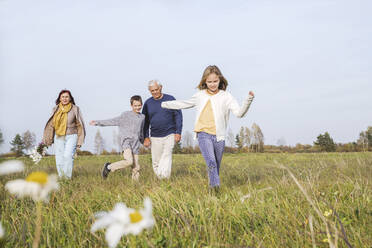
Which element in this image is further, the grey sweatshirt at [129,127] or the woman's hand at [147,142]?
the woman's hand at [147,142]

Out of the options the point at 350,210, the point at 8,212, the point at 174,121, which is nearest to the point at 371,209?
the point at 350,210

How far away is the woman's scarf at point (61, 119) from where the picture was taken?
23.0ft

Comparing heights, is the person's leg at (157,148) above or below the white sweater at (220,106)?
below

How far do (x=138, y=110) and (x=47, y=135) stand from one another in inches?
88.4

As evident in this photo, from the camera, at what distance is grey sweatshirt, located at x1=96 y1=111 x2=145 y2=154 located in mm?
7113

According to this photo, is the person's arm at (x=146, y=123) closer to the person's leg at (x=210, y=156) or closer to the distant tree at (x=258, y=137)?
the person's leg at (x=210, y=156)

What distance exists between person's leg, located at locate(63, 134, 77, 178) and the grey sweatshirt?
74 centimetres

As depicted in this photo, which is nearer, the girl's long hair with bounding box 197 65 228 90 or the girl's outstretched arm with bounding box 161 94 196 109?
the girl's long hair with bounding box 197 65 228 90

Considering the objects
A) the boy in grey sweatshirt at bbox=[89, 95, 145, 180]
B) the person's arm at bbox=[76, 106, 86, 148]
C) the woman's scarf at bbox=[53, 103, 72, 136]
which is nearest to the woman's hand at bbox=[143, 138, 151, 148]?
the boy in grey sweatshirt at bbox=[89, 95, 145, 180]

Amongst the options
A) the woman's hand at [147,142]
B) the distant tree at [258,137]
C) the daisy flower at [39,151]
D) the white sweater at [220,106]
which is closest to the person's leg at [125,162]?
the woman's hand at [147,142]

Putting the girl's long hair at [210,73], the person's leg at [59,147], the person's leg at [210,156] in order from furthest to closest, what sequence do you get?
1. the person's leg at [59,147]
2. the girl's long hair at [210,73]
3. the person's leg at [210,156]

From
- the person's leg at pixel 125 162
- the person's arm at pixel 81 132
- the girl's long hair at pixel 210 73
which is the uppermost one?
the girl's long hair at pixel 210 73

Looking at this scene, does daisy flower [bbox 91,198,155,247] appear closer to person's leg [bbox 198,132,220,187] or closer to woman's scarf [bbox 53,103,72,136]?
person's leg [bbox 198,132,220,187]

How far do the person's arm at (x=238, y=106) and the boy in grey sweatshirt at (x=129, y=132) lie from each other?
8.87 feet
